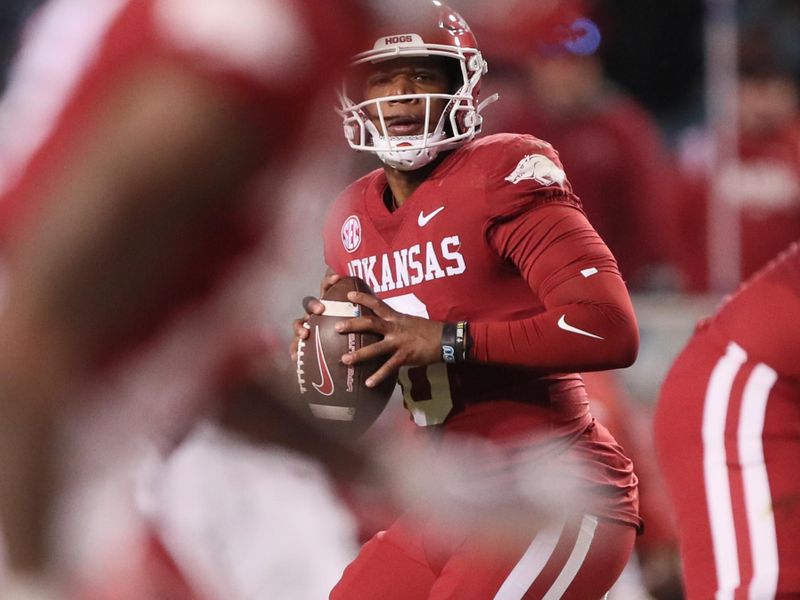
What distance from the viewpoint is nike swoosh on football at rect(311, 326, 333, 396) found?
2.20 meters

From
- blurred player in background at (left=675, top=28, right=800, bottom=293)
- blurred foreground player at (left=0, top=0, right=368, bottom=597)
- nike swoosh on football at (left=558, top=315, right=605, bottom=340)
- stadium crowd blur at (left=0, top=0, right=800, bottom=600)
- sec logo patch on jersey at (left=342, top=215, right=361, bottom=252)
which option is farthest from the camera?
blurred player in background at (left=675, top=28, right=800, bottom=293)

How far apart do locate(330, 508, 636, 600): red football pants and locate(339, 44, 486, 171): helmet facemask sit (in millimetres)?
669

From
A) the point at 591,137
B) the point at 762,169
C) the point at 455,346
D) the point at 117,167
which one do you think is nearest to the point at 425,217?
the point at 455,346

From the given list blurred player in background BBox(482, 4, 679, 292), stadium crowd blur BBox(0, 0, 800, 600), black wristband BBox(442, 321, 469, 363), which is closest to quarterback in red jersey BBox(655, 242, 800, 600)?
black wristband BBox(442, 321, 469, 363)

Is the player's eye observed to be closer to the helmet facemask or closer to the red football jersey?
the helmet facemask

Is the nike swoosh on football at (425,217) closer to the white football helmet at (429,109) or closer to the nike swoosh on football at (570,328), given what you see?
the white football helmet at (429,109)

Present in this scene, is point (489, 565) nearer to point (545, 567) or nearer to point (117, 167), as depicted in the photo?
point (545, 567)

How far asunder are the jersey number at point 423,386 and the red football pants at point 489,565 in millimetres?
197

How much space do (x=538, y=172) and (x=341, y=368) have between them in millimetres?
482

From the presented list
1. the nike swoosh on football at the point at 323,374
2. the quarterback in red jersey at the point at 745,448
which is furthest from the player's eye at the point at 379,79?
the quarterback in red jersey at the point at 745,448

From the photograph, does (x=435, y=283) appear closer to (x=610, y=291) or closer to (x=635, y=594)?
(x=610, y=291)

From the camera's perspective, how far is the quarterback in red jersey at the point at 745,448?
6.57ft

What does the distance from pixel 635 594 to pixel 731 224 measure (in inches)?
76.8

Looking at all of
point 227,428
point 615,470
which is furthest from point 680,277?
point 227,428
